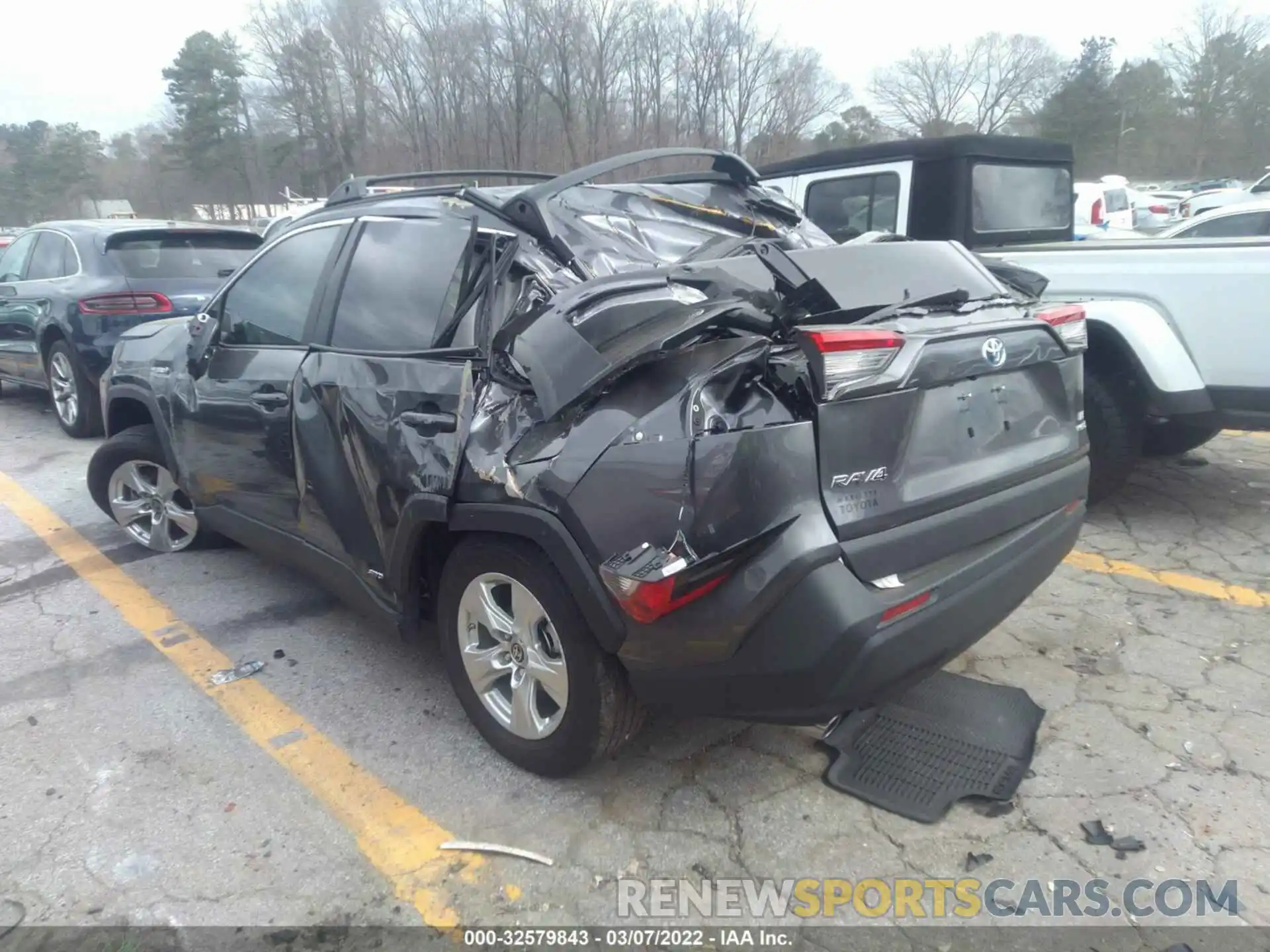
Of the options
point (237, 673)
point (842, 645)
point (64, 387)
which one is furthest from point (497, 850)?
point (64, 387)

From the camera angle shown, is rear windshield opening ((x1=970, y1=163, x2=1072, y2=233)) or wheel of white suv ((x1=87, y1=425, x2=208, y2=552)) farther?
rear windshield opening ((x1=970, y1=163, x2=1072, y2=233))

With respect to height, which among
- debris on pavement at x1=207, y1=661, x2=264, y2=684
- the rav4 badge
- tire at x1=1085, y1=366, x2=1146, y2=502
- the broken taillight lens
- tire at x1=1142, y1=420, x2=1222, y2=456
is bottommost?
debris on pavement at x1=207, y1=661, x2=264, y2=684

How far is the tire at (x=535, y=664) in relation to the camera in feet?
7.97

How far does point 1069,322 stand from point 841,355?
48.8 inches

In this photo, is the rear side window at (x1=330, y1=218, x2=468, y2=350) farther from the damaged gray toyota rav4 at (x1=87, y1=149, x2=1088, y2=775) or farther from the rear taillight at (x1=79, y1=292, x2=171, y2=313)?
the rear taillight at (x1=79, y1=292, x2=171, y2=313)

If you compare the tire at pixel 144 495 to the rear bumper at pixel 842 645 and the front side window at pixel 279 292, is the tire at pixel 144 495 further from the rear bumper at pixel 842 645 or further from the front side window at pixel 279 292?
the rear bumper at pixel 842 645

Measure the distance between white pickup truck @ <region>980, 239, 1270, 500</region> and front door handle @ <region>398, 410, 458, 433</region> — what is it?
10.2 ft

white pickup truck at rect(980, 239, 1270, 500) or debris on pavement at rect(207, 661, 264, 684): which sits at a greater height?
white pickup truck at rect(980, 239, 1270, 500)

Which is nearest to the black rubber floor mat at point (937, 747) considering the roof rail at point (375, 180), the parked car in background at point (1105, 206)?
the roof rail at point (375, 180)

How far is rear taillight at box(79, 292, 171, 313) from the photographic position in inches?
276

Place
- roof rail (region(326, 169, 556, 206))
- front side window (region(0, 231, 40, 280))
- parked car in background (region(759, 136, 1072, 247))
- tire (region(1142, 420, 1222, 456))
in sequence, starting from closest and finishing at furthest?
roof rail (region(326, 169, 556, 206)), tire (region(1142, 420, 1222, 456)), parked car in background (region(759, 136, 1072, 247)), front side window (region(0, 231, 40, 280))

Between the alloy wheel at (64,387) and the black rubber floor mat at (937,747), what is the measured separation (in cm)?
708

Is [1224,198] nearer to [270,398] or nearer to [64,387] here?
[64,387]

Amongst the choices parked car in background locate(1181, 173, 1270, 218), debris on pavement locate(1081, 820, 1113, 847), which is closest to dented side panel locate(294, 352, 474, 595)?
debris on pavement locate(1081, 820, 1113, 847)
